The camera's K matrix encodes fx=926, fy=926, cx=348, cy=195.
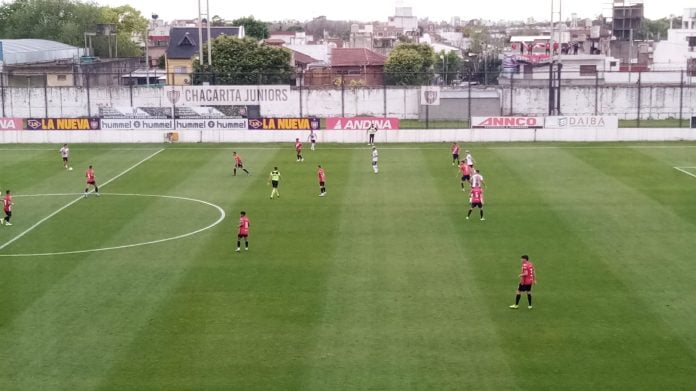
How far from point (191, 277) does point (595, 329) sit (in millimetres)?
11352

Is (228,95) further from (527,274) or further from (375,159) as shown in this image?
(527,274)

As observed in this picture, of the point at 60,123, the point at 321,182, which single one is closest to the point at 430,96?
the point at 60,123

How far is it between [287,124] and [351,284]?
3468cm

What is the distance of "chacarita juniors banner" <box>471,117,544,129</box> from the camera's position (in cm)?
5906

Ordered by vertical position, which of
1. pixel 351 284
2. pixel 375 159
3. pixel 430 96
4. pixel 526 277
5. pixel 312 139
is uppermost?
pixel 430 96

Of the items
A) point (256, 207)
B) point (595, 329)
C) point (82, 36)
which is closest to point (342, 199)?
point (256, 207)

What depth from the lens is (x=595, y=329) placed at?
70.7ft

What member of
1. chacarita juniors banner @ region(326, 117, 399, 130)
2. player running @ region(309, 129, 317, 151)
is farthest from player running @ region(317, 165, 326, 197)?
chacarita juniors banner @ region(326, 117, 399, 130)

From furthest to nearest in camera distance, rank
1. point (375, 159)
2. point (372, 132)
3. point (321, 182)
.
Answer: point (372, 132)
point (375, 159)
point (321, 182)

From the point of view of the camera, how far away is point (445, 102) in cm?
7350

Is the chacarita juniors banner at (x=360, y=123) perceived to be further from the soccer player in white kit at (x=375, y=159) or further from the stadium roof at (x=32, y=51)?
the stadium roof at (x=32, y=51)

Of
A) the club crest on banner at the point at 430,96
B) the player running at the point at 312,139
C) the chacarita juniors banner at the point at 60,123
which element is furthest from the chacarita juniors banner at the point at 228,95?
the club crest on banner at the point at 430,96

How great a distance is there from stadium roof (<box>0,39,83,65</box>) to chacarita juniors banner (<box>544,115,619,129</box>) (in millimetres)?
57692

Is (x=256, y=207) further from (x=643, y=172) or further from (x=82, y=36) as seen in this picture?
(x=82, y=36)
